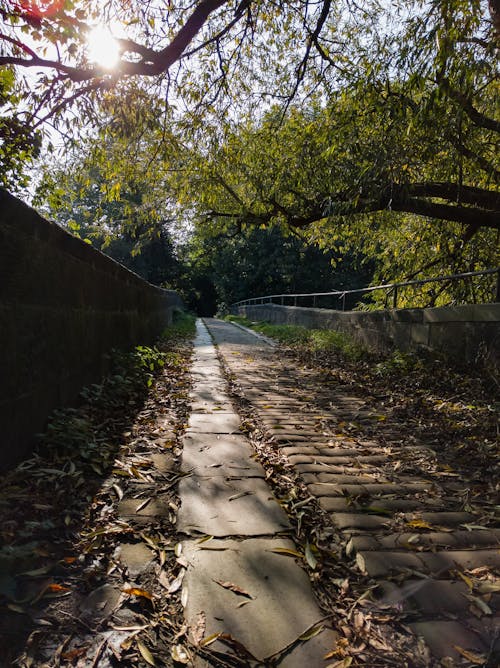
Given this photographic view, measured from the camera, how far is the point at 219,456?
120 inches

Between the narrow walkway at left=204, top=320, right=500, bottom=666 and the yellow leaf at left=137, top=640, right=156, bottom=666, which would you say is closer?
the yellow leaf at left=137, top=640, right=156, bottom=666

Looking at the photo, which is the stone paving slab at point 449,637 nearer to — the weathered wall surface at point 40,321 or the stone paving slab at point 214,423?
the weathered wall surface at point 40,321

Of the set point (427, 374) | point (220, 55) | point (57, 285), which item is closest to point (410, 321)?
point (427, 374)

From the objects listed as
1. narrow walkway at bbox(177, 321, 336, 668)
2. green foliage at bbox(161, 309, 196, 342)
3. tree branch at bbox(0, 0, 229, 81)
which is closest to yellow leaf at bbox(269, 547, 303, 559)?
narrow walkway at bbox(177, 321, 336, 668)

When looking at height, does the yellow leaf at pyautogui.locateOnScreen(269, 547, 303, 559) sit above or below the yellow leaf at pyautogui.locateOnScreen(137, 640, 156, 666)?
below

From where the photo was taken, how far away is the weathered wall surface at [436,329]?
480cm

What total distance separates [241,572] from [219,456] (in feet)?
4.21

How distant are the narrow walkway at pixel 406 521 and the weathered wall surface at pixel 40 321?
5.51 ft

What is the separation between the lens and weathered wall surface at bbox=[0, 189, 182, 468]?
2.41 m

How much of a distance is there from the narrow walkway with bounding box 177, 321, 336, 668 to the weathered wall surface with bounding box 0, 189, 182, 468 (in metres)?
1.01

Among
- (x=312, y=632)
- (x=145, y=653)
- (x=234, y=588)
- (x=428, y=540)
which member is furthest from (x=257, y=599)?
(x=428, y=540)

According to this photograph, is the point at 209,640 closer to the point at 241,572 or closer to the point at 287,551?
the point at 241,572

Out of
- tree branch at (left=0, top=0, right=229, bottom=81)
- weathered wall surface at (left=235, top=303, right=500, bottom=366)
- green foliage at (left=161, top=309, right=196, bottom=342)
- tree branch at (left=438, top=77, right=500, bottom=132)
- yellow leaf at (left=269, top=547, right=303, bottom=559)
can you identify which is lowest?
yellow leaf at (left=269, top=547, right=303, bottom=559)

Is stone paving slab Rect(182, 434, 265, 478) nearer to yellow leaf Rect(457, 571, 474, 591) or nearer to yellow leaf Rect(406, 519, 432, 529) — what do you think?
yellow leaf Rect(406, 519, 432, 529)
